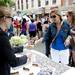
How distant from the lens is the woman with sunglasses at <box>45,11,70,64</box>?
17.5 feet

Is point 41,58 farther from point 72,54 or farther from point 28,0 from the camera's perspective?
point 28,0

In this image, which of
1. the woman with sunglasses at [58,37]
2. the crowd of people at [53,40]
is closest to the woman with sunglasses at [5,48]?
the crowd of people at [53,40]

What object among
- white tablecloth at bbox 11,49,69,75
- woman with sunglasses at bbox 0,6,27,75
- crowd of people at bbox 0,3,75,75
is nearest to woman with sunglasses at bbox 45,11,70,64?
crowd of people at bbox 0,3,75,75

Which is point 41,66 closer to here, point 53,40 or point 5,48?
point 5,48

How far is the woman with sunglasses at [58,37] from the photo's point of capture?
17.5 ft

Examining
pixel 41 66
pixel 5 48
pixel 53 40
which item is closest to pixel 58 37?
pixel 53 40

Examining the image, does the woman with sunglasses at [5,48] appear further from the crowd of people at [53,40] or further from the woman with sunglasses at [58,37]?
the woman with sunglasses at [58,37]

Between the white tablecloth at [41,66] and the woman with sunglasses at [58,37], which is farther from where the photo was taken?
the woman with sunglasses at [58,37]

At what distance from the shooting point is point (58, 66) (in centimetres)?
360

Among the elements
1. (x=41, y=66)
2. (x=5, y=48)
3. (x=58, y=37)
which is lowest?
(x=41, y=66)

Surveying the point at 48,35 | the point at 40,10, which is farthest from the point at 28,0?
the point at 48,35

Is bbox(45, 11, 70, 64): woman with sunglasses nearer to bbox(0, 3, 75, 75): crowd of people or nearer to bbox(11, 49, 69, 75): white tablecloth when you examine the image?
A: bbox(0, 3, 75, 75): crowd of people

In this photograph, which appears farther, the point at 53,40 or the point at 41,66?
the point at 53,40

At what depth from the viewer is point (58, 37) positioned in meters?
5.39
